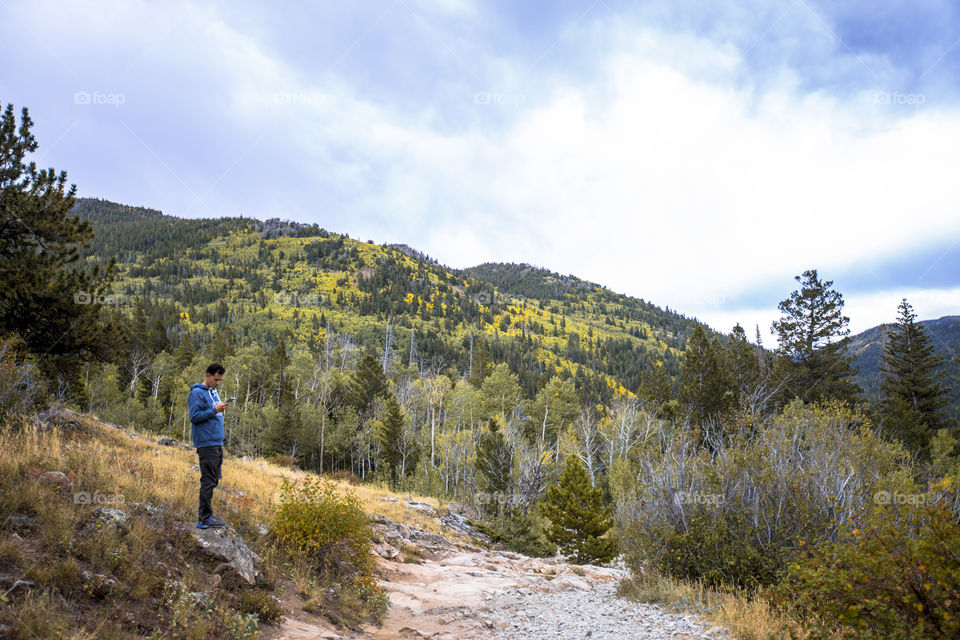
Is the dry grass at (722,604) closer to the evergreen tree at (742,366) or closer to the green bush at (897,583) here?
the green bush at (897,583)

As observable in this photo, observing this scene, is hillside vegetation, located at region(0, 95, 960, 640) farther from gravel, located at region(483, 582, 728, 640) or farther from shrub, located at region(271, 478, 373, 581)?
gravel, located at region(483, 582, 728, 640)

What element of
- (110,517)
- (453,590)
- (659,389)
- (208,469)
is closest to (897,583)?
(453,590)

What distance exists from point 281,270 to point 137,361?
5060 inches

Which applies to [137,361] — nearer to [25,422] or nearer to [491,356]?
[25,422]

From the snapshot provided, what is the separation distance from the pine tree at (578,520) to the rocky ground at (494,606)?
5676mm

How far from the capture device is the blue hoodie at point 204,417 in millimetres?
6738

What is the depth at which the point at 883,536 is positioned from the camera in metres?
5.26

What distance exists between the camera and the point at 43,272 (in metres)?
12.1

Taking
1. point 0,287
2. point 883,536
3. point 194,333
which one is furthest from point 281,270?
point 883,536

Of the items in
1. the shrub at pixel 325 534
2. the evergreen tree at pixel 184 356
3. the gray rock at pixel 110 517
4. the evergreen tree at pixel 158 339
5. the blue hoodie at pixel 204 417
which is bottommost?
the shrub at pixel 325 534

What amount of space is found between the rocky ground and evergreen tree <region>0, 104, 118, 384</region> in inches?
424

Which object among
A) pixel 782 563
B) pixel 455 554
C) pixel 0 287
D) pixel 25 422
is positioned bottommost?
pixel 455 554

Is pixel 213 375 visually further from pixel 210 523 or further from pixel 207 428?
pixel 210 523

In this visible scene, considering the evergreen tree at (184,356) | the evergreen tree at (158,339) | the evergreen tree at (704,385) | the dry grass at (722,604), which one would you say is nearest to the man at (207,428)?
the dry grass at (722,604)
